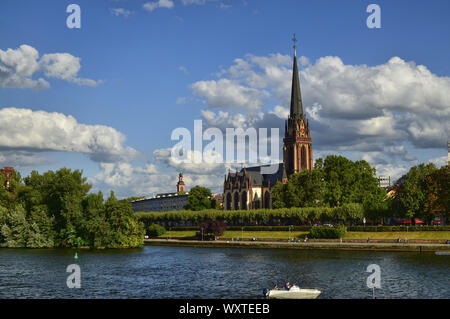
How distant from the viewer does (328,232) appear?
11744 centimetres

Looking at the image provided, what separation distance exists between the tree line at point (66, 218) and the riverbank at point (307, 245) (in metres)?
18.9

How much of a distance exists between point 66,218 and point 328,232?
5745 centimetres

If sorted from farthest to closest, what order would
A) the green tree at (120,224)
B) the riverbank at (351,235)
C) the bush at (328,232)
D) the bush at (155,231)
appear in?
the bush at (155,231), the bush at (328,232), the green tree at (120,224), the riverbank at (351,235)

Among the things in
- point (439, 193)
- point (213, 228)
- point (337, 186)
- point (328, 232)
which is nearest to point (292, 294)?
point (328, 232)

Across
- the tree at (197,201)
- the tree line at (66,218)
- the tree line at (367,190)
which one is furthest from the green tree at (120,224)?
the tree at (197,201)

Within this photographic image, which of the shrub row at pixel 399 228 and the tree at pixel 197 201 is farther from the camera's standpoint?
the tree at pixel 197 201

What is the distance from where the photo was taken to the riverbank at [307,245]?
3794 inches

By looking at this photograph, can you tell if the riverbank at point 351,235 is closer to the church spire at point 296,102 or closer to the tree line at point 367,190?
the tree line at point 367,190

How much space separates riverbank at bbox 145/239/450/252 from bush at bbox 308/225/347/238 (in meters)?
5.32

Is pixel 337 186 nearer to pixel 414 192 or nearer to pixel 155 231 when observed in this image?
pixel 414 192

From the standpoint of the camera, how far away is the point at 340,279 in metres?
60.8

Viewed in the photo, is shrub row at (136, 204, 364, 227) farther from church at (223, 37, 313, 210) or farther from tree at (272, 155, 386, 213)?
church at (223, 37, 313, 210)

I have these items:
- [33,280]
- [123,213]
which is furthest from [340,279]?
[123,213]

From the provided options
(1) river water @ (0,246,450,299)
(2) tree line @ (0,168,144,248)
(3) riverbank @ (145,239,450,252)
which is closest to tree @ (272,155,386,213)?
(3) riverbank @ (145,239,450,252)
